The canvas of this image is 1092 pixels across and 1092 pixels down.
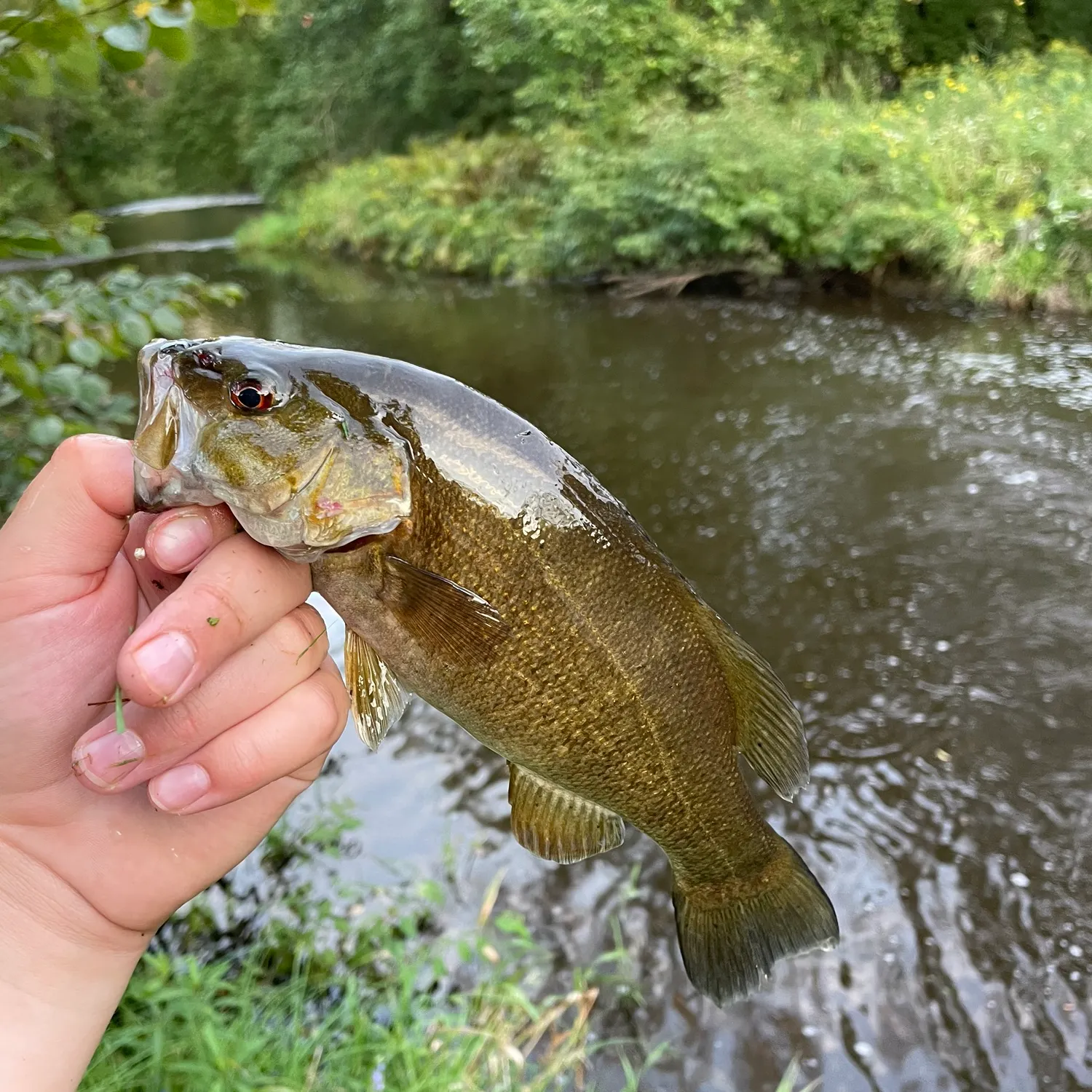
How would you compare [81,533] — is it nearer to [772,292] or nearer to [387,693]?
[387,693]

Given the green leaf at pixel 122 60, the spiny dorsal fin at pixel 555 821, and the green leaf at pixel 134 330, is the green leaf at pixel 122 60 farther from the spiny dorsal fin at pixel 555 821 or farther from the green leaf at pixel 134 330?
the spiny dorsal fin at pixel 555 821

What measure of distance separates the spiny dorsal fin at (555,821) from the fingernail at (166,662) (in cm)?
80

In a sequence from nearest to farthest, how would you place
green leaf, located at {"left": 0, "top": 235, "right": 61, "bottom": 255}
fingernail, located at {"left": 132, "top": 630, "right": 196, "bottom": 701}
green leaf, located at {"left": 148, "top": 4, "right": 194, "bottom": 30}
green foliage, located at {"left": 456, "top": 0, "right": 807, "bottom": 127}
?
fingernail, located at {"left": 132, "top": 630, "right": 196, "bottom": 701}, green leaf, located at {"left": 148, "top": 4, "right": 194, "bottom": 30}, green leaf, located at {"left": 0, "top": 235, "right": 61, "bottom": 255}, green foliage, located at {"left": 456, "top": 0, "right": 807, "bottom": 127}

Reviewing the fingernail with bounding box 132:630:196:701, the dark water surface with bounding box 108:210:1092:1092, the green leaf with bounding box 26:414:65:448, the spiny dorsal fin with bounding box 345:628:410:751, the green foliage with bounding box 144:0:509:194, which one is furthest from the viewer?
the green foliage with bounding box 144:0:509:194

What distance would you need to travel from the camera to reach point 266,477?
1445mm

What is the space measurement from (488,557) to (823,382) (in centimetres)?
837

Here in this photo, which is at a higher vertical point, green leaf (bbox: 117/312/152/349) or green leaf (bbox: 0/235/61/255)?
green leaf (bbox: 0/235/61/255)

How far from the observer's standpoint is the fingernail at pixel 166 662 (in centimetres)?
125

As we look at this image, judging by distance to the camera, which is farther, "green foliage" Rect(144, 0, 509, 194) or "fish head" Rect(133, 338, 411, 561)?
"green foliage" Rect(144, 0, 509, 194)

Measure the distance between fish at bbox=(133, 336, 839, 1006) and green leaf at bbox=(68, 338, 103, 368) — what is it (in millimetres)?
1184

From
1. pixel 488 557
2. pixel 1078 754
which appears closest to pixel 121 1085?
pixel 488 557

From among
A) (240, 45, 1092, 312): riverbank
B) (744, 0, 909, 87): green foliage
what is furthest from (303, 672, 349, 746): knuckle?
(744, 0, 909, 87): green foliage

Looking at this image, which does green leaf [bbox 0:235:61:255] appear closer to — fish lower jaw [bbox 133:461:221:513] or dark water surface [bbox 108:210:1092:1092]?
fish lower jaw [bbox 133:461:221:513]

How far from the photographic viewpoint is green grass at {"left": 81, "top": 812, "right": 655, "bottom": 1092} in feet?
7.95
